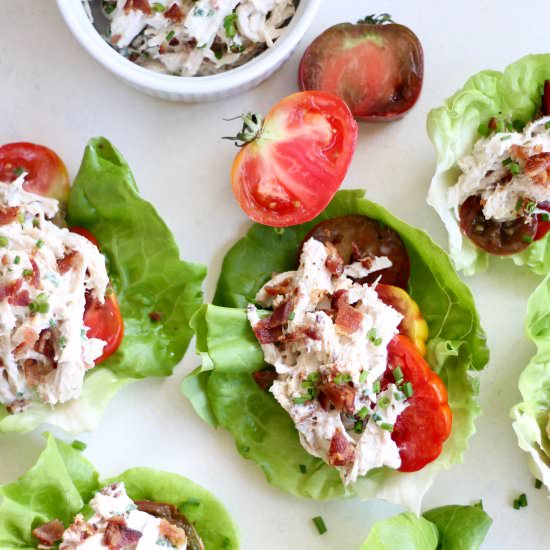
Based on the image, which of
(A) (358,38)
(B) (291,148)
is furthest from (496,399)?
(A) (358,38)

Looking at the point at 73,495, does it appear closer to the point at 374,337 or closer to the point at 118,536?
the point at 118,536

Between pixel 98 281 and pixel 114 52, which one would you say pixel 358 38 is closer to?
pixel 114 52

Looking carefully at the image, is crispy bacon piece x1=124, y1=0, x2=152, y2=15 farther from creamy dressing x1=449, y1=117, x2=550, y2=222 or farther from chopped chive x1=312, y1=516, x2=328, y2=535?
chopped chive x1=312, y1=516, x2=328, y2=535

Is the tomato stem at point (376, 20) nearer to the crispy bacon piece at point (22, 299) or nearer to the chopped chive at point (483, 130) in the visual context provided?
the chopped chive at point (483, 130)

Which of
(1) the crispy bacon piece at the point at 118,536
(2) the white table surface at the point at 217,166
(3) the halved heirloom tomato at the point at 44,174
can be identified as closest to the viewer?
(1) the crispy bacon piece at the point at 118,536

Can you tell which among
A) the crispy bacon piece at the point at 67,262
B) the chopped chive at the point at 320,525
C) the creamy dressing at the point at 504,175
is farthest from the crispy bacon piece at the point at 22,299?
the creamy dressing at the point at 504,175

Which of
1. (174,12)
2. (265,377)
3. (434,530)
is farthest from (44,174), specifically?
(434,530)
